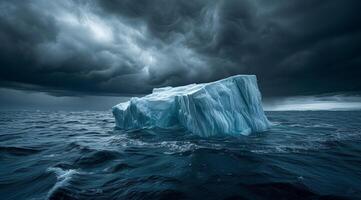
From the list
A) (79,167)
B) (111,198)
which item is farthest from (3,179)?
(111,198)

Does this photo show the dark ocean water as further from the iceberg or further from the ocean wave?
the iceberg

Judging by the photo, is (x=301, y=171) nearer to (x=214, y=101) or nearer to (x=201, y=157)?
(x=201, y=157)

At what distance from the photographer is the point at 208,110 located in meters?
14.1

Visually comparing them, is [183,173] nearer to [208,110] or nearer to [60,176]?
[60,176]

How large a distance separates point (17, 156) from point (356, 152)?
17.5 metres

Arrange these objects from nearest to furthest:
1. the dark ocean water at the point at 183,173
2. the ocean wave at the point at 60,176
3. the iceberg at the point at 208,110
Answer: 1. the dark ocean water at the point at 183,173
2. the ocean wave at the point at 60,176
3. the iceberg at the point at 208,110

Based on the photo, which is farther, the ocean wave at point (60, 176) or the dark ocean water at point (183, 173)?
the ocean wave at point (60, 176)

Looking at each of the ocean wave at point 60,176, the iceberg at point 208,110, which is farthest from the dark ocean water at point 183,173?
the iceberg at point 208,110

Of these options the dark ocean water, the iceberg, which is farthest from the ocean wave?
the iceberg

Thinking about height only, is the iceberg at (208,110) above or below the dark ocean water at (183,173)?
above

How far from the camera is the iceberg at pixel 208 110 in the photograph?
14398 mm

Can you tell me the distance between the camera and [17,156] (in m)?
9.16

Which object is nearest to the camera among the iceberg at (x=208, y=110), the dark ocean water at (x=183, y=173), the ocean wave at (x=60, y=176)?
the dark ocean water at (x=183, y=173)

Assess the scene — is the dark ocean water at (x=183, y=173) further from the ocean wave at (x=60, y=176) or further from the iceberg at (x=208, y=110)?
the iceberg at (x=208, y=110)
